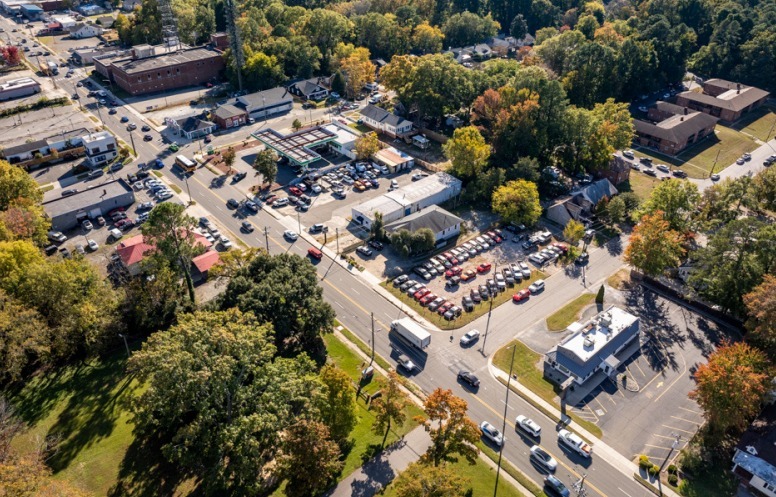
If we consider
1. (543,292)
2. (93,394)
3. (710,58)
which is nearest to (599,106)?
(543,292)

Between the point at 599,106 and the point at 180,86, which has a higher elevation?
the point at 599,106

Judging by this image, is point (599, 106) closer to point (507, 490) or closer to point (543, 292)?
point (543, 292)

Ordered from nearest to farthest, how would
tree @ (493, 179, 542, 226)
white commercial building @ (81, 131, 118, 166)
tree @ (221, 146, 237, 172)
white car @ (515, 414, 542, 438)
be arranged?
1. white car @ (515, 414, 542, 438)
2. tree @ (493, 179, 542, 226)
3. tree @ (221, 146, 237, 172)
4. white commercial building @ (81, 131, 118, 166)

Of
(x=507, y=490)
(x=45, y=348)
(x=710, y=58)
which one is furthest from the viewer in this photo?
(x=710, y=58)

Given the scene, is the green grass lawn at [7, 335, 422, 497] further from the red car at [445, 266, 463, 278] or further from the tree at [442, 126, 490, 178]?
the tree at [442, 126, 490, 178]

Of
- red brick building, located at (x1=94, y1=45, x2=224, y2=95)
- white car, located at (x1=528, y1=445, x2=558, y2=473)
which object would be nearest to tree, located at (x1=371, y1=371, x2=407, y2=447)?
white car, located at (x1=528, y1=445, x2=558, y2=473)

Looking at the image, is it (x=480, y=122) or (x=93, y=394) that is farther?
(x=480, y=122)
